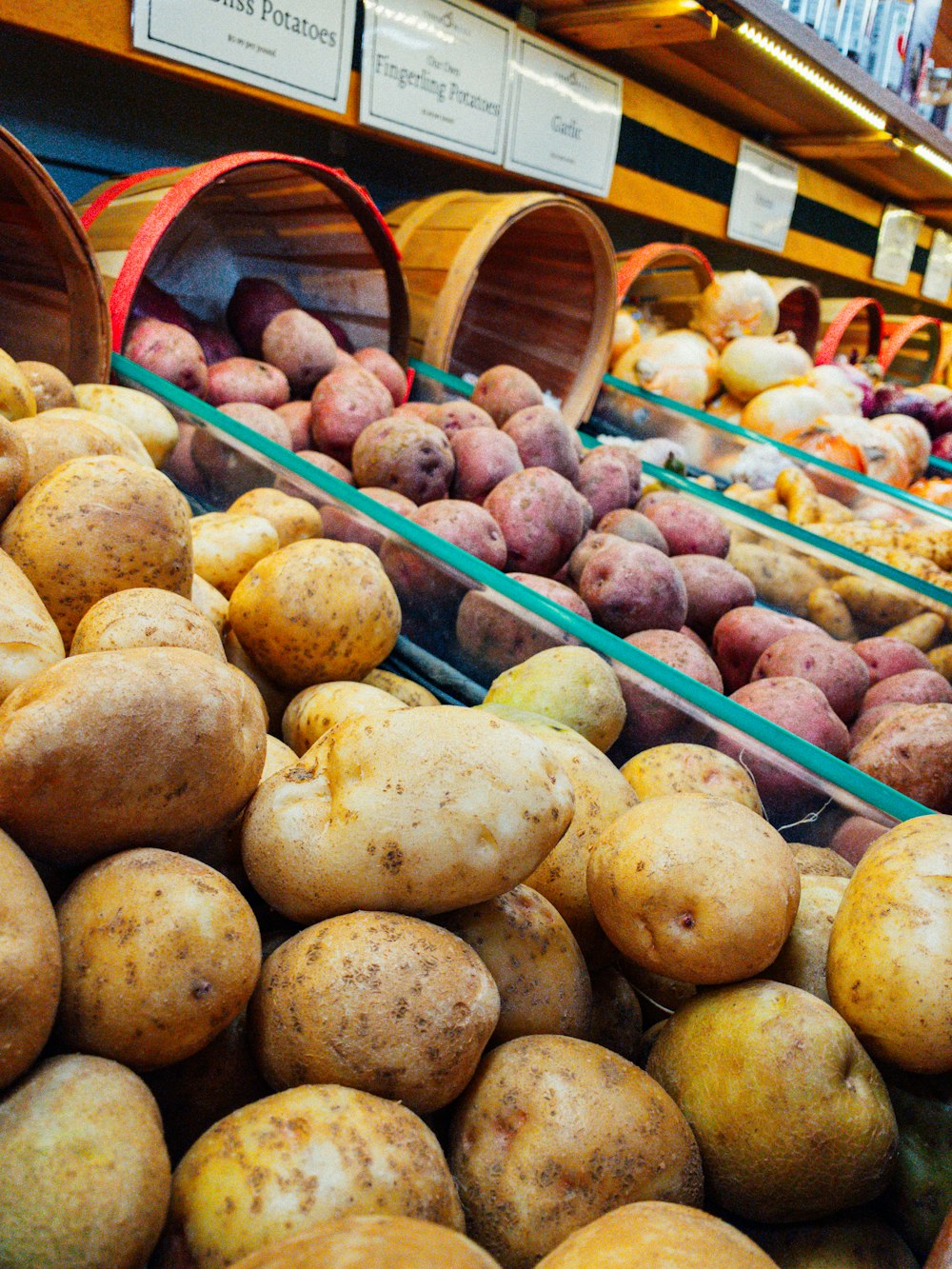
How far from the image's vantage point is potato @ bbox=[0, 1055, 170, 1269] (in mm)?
539

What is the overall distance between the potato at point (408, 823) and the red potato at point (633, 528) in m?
1.25

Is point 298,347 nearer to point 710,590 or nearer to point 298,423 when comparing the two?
point 298,423

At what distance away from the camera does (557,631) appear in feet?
4.49

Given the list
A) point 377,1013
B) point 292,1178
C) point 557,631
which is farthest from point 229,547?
point 292,1178

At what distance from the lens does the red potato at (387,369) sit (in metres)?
2.29

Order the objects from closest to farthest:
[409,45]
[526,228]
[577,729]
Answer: [577,729] → [409,45] → [526,228]

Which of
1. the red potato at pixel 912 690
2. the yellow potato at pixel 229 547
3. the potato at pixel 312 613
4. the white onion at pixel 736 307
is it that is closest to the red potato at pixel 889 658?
the red potato at pixel 912 690

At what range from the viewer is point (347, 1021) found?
2.30 ft

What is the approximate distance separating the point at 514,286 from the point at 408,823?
7.93 feet

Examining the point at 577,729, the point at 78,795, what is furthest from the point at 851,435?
the point at 78,795

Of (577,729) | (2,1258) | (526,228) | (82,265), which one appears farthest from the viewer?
(526,228)

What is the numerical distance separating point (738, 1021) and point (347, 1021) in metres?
0.33

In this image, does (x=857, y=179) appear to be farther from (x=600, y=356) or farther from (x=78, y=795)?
(x=78, y=795)

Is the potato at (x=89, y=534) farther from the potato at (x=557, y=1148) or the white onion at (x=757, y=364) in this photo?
the white onion at (x=757, y=364)
